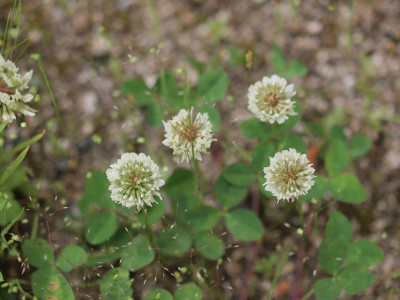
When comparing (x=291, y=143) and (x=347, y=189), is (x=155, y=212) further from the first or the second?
(x=347, y=189)

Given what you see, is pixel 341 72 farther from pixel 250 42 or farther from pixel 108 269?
pixel 108 269

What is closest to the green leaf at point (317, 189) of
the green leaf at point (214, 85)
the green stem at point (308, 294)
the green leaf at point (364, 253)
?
the green leaf at point (364, 253)

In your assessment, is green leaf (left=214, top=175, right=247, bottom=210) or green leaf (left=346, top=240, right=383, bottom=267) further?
green leaf (left=214, top=175, right=247, bottom=210)

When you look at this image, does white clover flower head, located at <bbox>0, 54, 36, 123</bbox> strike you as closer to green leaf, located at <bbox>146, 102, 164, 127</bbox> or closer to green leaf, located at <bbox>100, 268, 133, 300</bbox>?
green leaf, located at <bbox>146, 102, 164, 127</bbox>

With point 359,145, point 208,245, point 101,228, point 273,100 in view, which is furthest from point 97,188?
point 359,145

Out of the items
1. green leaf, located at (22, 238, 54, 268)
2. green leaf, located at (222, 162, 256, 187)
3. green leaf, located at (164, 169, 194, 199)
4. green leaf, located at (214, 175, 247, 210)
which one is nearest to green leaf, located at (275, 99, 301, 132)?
green leaf, located at (222, 162, 256, 187)

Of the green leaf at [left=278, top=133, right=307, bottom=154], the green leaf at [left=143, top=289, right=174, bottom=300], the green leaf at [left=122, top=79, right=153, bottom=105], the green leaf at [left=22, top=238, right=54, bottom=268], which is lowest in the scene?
the green leaf at [left=143, top=289, right=174, bottom=300]

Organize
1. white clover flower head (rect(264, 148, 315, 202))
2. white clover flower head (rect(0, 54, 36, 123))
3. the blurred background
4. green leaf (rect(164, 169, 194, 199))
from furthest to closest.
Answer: the blurred background < green leaf (rect(164, 169, 194, 199)) < white clover flower head (rect(0, 54, 36, 123)) < white clover flower head (rect(264, 148, 315, 202))
